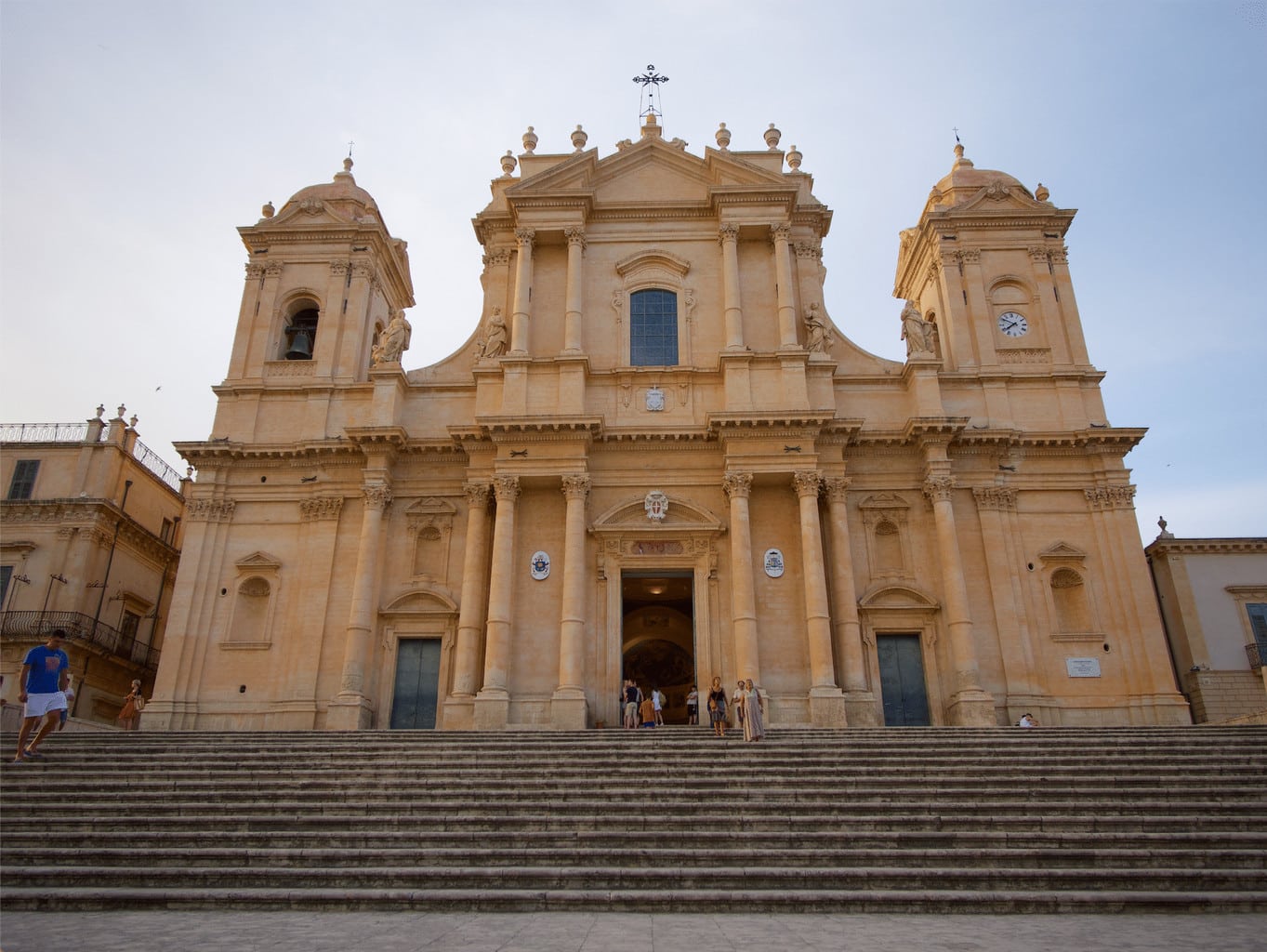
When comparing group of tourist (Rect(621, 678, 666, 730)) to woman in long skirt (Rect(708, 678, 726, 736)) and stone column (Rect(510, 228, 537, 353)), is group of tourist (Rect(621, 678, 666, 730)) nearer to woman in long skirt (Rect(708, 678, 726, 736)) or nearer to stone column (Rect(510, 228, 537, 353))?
woman in long skirt (Rect(708, 678, 726, 736))

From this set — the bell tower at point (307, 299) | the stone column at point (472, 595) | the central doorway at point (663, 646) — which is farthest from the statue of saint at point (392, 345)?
the central doorway at point (663, 646)

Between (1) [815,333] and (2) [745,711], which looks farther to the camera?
(1) [815,333]

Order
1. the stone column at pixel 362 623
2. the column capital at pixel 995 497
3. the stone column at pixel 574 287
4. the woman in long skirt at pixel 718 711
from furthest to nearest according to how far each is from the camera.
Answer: the stone column at pixel 574 287 → the column capital at pixel 995 497 → the stone column at pixel 362 623 → the woman in long skirt at pixel 718 711

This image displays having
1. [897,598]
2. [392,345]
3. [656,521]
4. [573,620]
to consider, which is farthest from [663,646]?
[392,345]

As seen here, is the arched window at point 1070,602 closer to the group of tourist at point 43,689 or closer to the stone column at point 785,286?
the stone column at point 785,286

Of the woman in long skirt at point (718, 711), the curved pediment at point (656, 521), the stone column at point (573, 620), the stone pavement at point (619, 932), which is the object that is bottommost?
the stone pavement at point (619, 932)

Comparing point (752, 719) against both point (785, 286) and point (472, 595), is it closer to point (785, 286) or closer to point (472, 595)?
point (472, 595)

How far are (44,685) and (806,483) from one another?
51.1 feet

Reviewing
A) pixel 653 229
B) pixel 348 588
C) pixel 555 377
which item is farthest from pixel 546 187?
pixel 348 588

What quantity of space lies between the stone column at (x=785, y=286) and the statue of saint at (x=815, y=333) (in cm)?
58

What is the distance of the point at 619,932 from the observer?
761cm

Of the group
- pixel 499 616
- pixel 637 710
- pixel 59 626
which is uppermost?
pixel 59 626

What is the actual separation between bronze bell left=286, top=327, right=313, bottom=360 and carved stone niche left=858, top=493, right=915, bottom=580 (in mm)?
15774

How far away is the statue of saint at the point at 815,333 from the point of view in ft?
81.6
